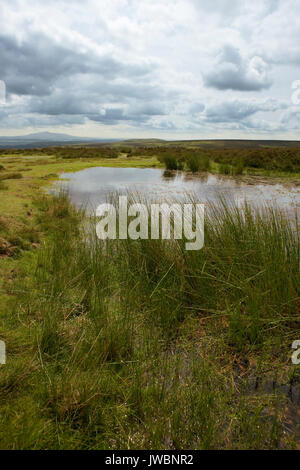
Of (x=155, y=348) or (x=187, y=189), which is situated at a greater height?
(x=187, y=189)

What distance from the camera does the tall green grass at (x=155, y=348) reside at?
202cm

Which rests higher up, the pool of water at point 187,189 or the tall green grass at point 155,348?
the pool of water at point 187,189

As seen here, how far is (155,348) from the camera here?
274 cm

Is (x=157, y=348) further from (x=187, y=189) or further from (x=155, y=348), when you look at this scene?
(x=187, y=189)

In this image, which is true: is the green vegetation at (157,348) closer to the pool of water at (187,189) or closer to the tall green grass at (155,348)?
the tall green grass at (155,348)

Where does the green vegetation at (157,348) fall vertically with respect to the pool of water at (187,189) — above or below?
below

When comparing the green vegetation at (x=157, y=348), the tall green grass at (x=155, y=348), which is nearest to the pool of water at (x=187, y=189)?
the green vegetation at (x=157, y=348)

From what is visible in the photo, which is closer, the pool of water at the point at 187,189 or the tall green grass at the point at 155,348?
the tall green grass at the point at 155,348

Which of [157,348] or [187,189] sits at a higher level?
[187,189]

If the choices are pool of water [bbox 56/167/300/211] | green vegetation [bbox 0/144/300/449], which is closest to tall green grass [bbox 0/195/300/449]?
green vegetation [bbox 0/144/300/449]

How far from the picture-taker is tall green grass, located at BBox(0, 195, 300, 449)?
6.63ft

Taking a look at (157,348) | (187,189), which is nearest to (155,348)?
(157,348)

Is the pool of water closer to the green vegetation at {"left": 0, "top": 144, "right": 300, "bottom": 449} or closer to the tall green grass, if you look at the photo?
the green vegetation at {"left": 0, "top": 144, "right": 300, "bottom": 449}

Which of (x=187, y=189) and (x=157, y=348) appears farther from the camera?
(x=187, y=189)
